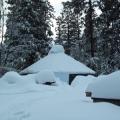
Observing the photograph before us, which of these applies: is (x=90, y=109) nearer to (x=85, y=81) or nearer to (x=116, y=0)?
(x=85, y=81)

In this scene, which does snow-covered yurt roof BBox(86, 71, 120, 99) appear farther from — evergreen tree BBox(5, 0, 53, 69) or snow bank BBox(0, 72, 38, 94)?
evergreen tree BBox(5, 0, 53, 69)

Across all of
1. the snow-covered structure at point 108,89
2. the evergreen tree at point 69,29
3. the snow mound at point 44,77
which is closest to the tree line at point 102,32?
the evergreen tree at point 69,29

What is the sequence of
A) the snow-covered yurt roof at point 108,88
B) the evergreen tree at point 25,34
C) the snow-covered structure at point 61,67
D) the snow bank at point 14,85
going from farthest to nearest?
the evergreen tree at point 25,34
the snow-covered structure at point 61,67
the snow bank at point 14,85
the snow-covered yurt roof at point 108,88

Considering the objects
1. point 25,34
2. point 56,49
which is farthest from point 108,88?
point 25,34

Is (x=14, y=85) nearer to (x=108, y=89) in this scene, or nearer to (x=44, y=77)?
(x=44, y=77)

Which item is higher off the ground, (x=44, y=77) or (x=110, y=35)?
(x=110, y=35)

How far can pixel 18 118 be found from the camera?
385 inches

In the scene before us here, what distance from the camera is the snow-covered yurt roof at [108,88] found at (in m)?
9.12

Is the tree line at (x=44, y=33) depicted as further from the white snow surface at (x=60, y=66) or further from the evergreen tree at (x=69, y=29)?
the evergreen tree at (x=69, y=29)

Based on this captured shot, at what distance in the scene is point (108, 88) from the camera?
933 centimetres

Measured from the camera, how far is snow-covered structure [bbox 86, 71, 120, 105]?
29.9 ft

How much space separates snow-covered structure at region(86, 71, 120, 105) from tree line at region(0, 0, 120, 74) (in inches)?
1158

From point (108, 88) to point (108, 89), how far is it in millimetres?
62

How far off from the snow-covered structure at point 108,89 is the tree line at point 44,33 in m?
29.4
